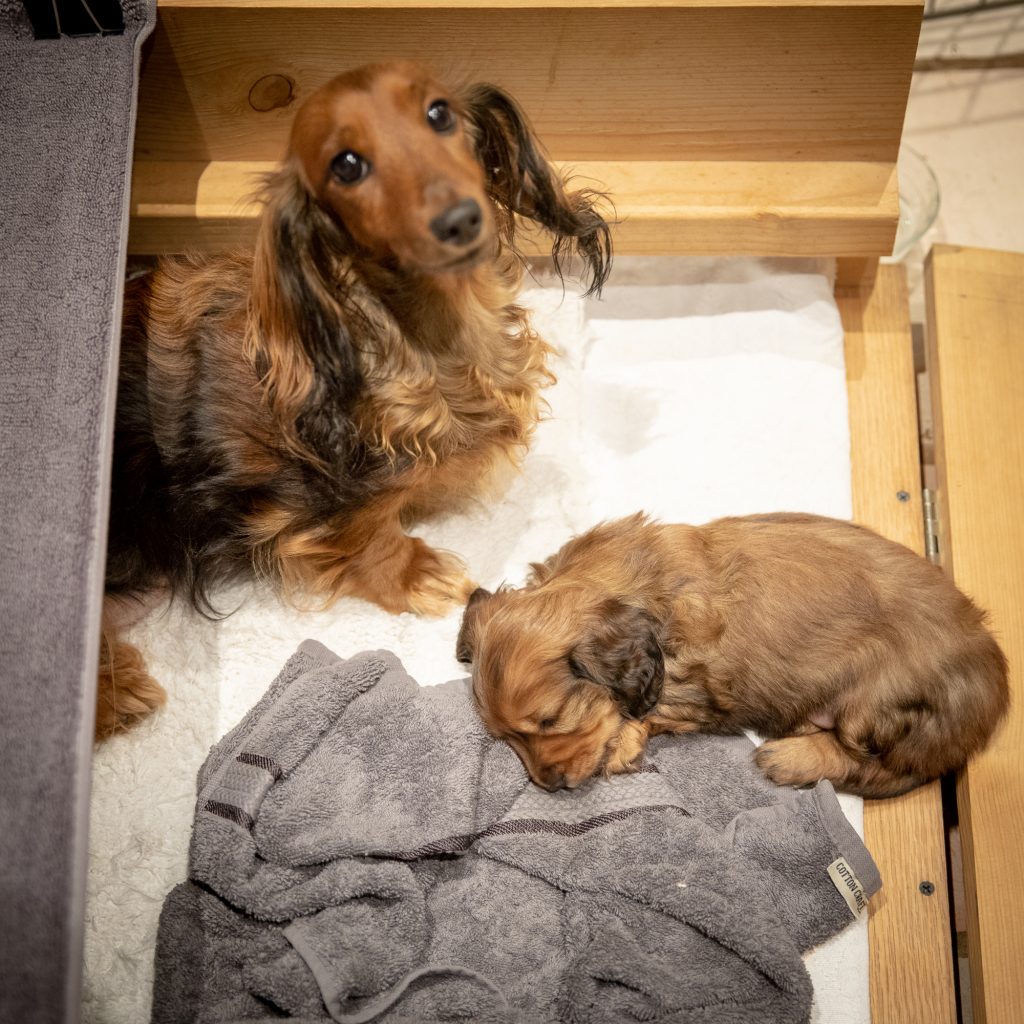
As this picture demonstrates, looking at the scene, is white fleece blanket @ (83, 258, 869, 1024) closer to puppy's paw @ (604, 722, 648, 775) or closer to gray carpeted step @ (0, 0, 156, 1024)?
puppy's paw @ (604, 722, 648, 775)

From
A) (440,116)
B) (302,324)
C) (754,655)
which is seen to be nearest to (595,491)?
(754,655)

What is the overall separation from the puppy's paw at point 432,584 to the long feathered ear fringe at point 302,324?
515mm

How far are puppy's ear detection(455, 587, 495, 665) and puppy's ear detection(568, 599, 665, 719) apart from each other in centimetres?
26

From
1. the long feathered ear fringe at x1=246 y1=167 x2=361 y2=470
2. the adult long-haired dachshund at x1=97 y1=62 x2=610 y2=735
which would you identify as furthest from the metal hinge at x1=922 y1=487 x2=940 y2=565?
the long feathered ear fringe at x1=246 y1=167 x2=361 y2=470

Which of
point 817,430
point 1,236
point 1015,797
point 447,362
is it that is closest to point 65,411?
point 1,236

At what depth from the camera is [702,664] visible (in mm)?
2170

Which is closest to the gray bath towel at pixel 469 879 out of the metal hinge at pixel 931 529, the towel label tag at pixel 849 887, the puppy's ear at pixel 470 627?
the towel label tag at pixel 849 887

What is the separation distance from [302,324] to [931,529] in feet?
5.15

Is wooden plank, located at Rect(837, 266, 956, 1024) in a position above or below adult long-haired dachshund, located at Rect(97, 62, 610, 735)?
below

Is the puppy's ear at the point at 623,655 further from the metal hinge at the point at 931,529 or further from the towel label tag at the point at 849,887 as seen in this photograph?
the metal hinge at the point at 931,529

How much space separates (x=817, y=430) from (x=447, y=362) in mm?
1071

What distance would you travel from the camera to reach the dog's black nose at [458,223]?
5.18 ft

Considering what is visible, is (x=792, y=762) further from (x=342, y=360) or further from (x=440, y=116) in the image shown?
(x=440, y=116)

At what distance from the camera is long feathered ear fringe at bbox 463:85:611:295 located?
74.0 inches
